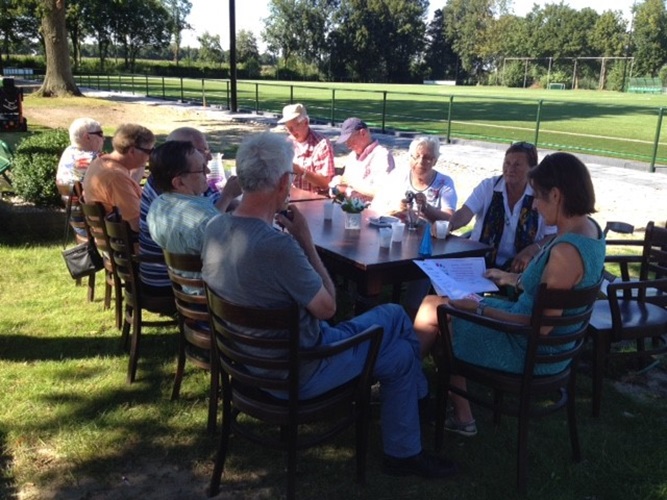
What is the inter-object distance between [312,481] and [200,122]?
1662 centimetres

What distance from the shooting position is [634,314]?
3547 mm

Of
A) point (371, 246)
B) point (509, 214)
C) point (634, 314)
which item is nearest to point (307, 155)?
point (509, 214)

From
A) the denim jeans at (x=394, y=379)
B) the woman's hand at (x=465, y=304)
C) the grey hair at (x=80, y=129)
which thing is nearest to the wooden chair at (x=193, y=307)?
the denim jeans at (x=394, y=379)

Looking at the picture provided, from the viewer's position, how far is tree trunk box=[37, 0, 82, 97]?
23188 mm

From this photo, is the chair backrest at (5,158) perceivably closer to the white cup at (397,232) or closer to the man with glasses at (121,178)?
the man with glasses at (121,178)

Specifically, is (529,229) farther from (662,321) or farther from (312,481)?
(312,481)

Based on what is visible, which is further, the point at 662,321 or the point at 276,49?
the point at 276,49

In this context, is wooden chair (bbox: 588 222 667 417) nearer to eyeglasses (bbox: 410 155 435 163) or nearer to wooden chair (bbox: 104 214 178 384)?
eyeglasses (bbox: 410 155 435 163)

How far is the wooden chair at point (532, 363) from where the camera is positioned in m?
2.43

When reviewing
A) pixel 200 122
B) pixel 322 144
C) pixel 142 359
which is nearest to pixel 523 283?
pixel 142 359

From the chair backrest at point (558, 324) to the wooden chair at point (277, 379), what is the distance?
63 centimetres

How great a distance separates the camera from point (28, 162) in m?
6.51

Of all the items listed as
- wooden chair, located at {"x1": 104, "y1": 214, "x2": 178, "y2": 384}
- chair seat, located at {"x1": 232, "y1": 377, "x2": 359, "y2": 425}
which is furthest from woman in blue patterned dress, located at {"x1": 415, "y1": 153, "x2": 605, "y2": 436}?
wooden chair, located at {"x1": 104, "y1": 214, "x2": 178, "y2": 384}

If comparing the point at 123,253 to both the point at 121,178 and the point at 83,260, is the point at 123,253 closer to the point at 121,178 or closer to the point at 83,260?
the point at 121,178
